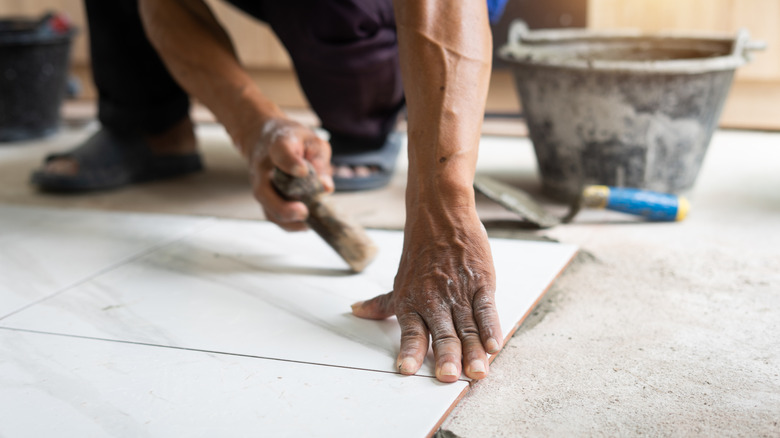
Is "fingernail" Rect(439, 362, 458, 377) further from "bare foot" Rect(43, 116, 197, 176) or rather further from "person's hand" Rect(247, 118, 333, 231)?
"bare foot" Rect(43, 116, 197, 176)

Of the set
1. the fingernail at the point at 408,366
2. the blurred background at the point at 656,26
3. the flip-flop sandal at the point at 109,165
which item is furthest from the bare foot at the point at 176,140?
the fingernail at the point at 408,366

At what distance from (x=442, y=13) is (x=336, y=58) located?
2.40 feet

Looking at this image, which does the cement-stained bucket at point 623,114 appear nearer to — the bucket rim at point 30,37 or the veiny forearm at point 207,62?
the veiny forearm at point 207,62

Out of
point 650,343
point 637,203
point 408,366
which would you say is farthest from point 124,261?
point 637,203

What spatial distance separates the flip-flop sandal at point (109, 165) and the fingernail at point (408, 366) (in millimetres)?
1352

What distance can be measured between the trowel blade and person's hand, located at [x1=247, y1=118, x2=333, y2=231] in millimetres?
398

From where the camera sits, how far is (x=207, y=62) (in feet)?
4.95

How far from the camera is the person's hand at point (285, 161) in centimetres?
127

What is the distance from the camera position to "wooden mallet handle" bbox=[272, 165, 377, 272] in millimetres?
1306

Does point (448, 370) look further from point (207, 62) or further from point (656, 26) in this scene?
point (656, 26)

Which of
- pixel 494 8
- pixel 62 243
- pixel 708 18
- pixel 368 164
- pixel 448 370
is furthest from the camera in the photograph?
pixel 708 18

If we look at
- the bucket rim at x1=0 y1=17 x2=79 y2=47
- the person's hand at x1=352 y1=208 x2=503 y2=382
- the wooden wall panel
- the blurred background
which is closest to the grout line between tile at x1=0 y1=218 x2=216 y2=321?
the person's hand at x1=352 y1=208 x2=503 y2=382

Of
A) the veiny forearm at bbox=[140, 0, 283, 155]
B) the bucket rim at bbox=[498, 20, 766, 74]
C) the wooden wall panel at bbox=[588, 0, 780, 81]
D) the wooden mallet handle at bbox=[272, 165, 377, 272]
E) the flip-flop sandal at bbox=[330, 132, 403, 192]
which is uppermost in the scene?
the veiny forearm at bbox=[140, 0, 283, 155]

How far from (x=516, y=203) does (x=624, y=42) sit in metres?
0.75
